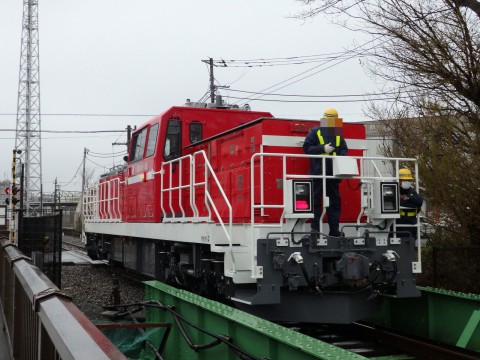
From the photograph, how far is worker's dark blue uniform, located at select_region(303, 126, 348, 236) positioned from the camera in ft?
23.6

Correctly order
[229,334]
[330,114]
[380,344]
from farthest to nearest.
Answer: [330,114], [380,344], [229,334]

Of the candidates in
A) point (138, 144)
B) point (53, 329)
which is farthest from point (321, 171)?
point (138, 144)

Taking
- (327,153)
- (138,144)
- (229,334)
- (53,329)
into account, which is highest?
(138,144)

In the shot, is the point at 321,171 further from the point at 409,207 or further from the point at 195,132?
the point at 195,132

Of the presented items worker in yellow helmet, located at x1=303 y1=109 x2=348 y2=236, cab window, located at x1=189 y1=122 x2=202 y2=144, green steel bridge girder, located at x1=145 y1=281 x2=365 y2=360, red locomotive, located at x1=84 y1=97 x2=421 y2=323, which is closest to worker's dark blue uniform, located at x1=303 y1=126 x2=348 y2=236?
worker in yellow helmet, located at x1=303 y1=109 x2=348 y2=236

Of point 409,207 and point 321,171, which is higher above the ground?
point 321,171

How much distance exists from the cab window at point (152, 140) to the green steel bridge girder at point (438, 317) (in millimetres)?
5219

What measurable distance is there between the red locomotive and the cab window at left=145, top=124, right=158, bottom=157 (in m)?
0.16

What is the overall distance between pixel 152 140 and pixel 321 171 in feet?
14.6

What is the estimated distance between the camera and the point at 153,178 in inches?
402

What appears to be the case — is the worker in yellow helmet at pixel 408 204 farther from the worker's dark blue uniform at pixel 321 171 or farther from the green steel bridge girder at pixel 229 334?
the green steel bridge girder at pixel 229 334

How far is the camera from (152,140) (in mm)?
10625

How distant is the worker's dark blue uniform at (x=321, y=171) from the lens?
7.18 m

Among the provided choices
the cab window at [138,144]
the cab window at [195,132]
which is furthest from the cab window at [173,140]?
the cab window at [138,144]
